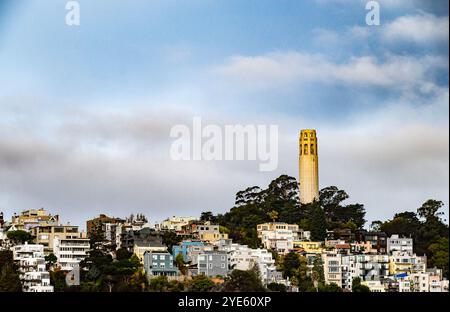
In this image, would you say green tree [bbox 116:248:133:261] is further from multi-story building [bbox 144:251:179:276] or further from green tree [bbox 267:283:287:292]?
green tree [bbox 267:283:287:292]

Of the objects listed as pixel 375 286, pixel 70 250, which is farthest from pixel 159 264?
pixel 375 286

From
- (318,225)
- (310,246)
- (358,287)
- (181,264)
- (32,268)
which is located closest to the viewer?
(32,268)

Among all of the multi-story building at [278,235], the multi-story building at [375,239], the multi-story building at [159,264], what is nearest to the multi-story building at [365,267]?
the multi-story building at [375,239]

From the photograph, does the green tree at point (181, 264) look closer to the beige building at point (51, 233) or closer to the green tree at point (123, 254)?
the green tree at point (123, 254)

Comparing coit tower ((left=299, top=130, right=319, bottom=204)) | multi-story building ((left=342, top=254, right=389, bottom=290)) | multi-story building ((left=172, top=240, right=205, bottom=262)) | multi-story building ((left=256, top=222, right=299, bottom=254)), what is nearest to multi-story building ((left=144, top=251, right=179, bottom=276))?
multi-story building ((left=172, top=240, right=205, bottom=262))

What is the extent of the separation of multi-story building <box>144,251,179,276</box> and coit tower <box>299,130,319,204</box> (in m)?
6.56

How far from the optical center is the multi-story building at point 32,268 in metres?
34.6

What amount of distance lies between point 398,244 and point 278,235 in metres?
3.62

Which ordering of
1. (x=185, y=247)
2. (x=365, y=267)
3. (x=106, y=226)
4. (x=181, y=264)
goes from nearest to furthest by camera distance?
1. (x=181, y=264)
2. (x=185, y=247)
3. (x=365, y=267)
4. (x=106, y=226)

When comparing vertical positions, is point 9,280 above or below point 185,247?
below

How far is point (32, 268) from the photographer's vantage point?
35812 millimetres

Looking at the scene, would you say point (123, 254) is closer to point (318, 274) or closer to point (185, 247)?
point (185, 247)

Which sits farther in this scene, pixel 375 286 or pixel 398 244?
pixel 398 244
